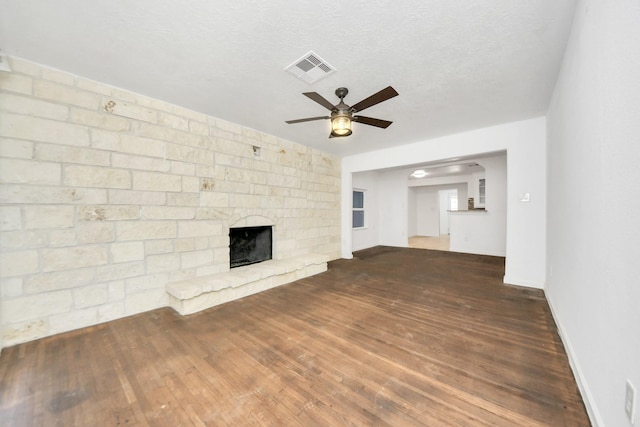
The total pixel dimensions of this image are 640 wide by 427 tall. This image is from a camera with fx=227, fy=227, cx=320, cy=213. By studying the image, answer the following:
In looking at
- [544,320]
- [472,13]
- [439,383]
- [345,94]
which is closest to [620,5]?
[472,13]

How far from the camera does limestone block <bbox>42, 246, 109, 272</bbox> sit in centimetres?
220

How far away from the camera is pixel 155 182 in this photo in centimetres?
284

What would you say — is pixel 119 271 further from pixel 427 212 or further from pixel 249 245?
pixel 427 212

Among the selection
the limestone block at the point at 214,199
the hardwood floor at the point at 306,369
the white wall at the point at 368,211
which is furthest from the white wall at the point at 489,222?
the limestone block at the point at 214,199

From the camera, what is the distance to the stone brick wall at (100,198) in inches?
82.6

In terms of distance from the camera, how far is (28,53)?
80.8 inches

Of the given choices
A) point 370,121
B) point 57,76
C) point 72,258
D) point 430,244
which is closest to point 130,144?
point 57,76

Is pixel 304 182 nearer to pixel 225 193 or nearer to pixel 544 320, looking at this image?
pixel 225 193

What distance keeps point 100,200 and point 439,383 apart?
3.60 meters

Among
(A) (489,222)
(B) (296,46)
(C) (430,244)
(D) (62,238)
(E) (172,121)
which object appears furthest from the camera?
(C) (430,244)

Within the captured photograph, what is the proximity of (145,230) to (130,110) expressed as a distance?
4.68 feet

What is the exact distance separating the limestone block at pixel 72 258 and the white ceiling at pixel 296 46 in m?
1.82

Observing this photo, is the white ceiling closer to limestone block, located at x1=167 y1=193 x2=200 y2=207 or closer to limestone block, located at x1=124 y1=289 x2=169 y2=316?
limestone block, located at x1=167 y1=193 x2=200 y2=207

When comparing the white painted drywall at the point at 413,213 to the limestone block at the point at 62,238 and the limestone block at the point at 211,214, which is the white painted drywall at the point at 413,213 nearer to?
the limestone block at the point at 211,214
